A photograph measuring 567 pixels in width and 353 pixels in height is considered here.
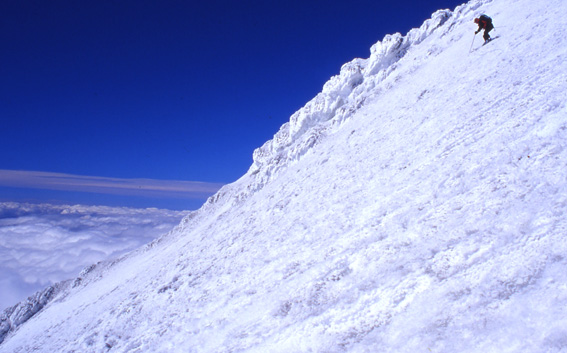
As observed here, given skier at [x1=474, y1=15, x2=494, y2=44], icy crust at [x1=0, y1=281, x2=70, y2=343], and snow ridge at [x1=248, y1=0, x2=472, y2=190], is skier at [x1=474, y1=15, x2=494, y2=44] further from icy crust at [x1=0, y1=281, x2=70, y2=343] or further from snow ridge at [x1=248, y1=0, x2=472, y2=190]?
icy crust at [x1=0, y1=281, x2=70, y2=343]

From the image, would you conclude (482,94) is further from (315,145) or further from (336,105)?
(336,105)

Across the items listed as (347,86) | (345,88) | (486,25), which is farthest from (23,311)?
(486,25)

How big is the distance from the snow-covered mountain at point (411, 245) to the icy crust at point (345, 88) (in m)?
11.0

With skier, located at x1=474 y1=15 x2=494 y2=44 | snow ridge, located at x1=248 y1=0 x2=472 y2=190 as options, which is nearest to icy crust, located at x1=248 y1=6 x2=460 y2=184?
snow ridge, located at x1=248 y1=0 x2=472 y2=190

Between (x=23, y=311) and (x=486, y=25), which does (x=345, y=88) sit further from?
(x=23, y=311)

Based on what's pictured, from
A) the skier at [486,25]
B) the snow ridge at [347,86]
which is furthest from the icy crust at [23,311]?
the skier at [486,25]

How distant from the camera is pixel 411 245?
8102 millimetres

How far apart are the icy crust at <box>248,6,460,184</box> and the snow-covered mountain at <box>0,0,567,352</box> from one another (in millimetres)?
11050

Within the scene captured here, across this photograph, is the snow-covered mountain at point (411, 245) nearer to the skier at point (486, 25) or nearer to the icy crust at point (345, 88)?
the skier at point (486, 25)

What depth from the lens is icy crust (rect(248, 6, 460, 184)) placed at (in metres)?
32.2

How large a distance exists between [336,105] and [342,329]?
29.1 metres

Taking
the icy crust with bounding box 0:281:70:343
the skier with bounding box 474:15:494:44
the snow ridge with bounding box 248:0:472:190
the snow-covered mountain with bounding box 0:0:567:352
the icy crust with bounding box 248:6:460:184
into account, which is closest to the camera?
the snow-covered mountain with bounding box 0:0:567:352

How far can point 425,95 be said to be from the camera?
1861 centimetres

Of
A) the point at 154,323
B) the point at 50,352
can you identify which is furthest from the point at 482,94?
the point at 50,352
